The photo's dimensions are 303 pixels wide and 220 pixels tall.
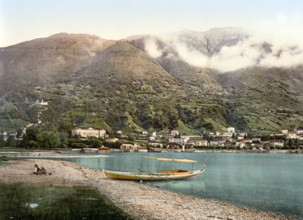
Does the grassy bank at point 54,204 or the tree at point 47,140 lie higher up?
the grassy bank at point 54,204

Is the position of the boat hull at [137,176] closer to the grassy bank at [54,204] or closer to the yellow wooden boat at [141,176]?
the yellow wooden boat at [141,176]

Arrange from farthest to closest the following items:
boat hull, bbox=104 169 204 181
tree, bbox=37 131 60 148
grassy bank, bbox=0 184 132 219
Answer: tree, bbox=37 131 60 148 → boat hull, bbox=104 169 204 181 → grassy bank, bbox=0 184 132 219

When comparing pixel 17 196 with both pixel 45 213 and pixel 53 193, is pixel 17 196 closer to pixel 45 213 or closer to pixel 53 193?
pixel 53 193

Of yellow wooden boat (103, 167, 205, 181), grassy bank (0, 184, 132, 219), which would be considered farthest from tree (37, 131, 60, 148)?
grassy bank (0, 184, 132, 219)

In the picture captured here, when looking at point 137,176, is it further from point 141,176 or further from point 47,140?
point 47,140

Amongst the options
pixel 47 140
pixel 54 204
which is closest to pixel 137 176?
pixel 54 204

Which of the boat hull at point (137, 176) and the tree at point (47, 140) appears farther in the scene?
the tree at point (47, 140)

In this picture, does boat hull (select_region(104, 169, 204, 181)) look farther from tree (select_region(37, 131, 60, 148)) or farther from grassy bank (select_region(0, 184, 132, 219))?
tree (select_region(37, 131, 60, 148))

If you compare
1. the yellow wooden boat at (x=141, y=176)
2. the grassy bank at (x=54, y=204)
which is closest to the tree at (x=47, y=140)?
the yellow wooden boat at (x=141, y=176)

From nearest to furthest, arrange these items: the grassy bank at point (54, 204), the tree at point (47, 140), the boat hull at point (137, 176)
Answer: the grassy bank at point (54, 204)
the boat hull at point (137, 176)
the tree at point (47, 140)
